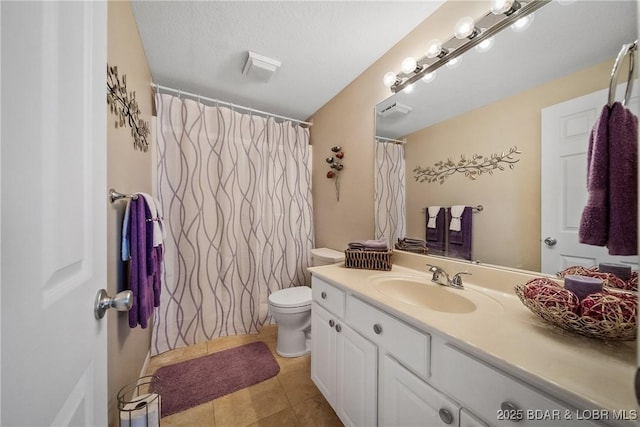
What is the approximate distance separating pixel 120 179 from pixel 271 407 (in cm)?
149

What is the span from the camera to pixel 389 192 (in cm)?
156

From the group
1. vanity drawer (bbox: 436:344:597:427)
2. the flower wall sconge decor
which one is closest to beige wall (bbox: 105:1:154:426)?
vanity drawer (bbox: 436:344:597:427)

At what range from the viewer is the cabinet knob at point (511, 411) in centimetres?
51

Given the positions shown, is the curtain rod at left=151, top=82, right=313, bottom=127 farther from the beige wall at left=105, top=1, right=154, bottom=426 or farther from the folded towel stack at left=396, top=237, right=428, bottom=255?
the folded towel stack at left=396, top=237, right=428, bottom=255

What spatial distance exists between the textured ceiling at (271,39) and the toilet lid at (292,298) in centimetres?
180

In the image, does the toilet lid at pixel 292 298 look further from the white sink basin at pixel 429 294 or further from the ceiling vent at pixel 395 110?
the ceiling vent at pixel 395 110

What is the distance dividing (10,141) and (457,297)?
1309 mm

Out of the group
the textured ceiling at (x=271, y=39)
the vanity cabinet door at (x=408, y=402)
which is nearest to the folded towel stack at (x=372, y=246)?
the vanity cabinet door at (x=408, y=402)

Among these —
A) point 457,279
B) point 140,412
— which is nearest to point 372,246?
point 457,279

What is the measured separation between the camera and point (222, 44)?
57.1 inches

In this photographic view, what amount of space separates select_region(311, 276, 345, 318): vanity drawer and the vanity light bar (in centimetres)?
134

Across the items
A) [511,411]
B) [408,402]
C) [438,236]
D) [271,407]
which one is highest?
[438,236]

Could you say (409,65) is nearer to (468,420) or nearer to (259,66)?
(259,66)

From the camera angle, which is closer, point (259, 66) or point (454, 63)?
point (454, 63)
